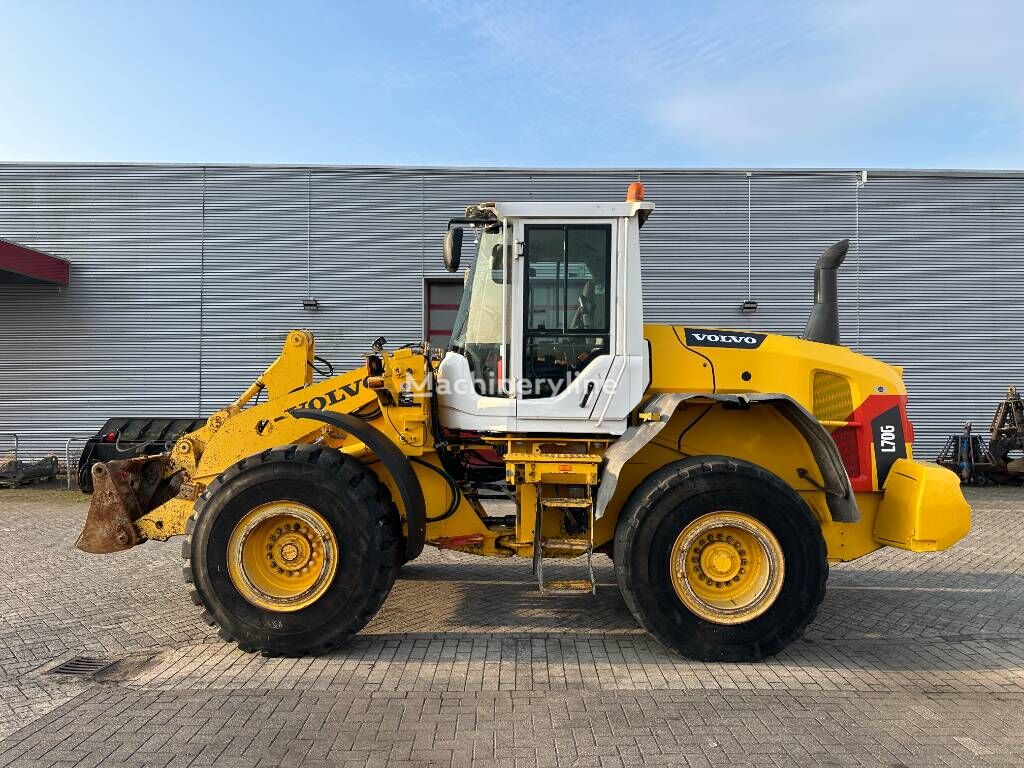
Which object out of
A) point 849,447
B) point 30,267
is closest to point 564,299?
point 849,447

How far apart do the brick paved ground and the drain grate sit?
0.26ft

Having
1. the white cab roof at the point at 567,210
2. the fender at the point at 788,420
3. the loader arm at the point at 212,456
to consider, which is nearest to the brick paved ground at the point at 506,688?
the loader arm at the point at 212,456

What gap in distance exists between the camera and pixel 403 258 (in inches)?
544

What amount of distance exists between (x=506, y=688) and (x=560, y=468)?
4.81ft

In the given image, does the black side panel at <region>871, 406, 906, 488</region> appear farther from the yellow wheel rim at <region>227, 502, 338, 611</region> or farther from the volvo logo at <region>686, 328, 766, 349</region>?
the yellow wheel rim at <region>227, 502, 338, 611</region>

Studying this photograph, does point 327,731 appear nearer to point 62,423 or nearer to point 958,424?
point 62,423

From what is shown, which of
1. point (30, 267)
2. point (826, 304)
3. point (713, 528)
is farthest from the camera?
point (30, 267)

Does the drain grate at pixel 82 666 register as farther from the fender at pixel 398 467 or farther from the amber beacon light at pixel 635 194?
the amber beacon light at pixel 635 194

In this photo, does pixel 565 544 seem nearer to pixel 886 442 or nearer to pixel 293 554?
pixel 293 554

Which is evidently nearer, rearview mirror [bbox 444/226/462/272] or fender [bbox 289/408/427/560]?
fender [bbox 289/408/427/560]

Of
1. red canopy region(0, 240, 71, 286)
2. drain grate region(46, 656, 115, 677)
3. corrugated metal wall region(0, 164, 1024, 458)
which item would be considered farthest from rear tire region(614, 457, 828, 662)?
red canopy region(0, 240, 71, 286)

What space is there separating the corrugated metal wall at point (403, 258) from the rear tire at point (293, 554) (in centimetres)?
967

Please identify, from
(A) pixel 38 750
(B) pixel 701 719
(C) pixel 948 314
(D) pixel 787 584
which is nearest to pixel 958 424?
(C) pixel 948 314

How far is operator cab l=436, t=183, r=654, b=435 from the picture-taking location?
451cm
